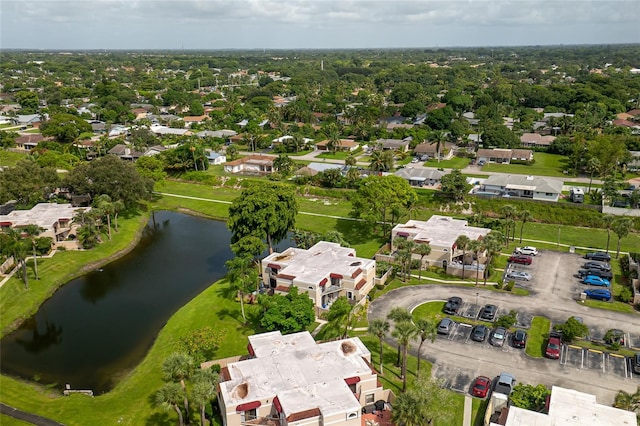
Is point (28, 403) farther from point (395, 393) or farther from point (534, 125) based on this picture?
point (534, 125)

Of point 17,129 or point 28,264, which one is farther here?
point 17,129

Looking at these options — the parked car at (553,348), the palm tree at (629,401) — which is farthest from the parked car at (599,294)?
the palm tree at (629,401)

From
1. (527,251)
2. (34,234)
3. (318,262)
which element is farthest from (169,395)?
(527,251)

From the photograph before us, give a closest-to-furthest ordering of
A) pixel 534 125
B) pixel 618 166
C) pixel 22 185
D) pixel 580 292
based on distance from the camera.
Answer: pixel 580 292, pixel 22 185, pixel 618 166, pixel 534 125

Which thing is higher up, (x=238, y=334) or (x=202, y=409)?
(x=202, y=409)

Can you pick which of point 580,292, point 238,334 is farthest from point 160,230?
point 580,292

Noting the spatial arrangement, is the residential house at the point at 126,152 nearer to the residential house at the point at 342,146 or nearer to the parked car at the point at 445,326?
the residential house at the point at 342,146

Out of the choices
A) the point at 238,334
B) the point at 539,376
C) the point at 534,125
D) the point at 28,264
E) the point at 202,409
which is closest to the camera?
the point at 202,409

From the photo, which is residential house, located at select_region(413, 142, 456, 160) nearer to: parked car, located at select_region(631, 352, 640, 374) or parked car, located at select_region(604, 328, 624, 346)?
parked car, located at select_region(604, 328, 624, 346)

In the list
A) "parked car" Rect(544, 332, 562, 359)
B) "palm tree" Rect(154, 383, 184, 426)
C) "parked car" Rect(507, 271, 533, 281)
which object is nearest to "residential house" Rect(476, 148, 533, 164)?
"parked car" Rect(507, 271, 533, 281)
